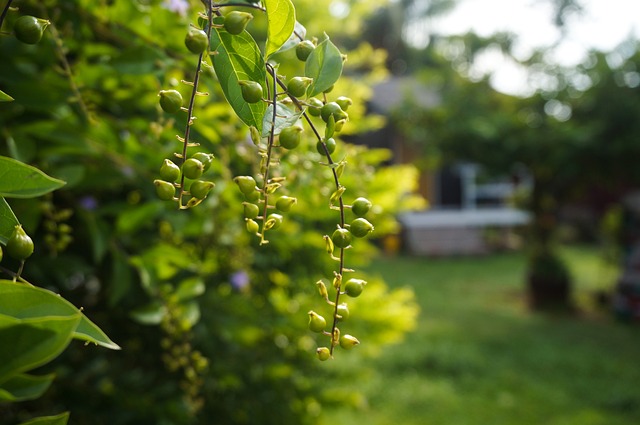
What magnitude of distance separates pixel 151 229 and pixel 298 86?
→ 3.44ft

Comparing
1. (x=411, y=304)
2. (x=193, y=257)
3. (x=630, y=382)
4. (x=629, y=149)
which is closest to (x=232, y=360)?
(x=193, y=257)

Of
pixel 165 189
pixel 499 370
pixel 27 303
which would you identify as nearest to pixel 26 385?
pixel 27 303

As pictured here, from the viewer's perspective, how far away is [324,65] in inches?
21.5

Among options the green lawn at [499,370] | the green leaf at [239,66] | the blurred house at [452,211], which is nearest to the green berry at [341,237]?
the green leaf at [239,66]

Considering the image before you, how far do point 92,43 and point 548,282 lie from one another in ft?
23.5

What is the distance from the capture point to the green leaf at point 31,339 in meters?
0.46

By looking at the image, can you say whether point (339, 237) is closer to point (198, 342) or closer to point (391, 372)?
point (198, 342)

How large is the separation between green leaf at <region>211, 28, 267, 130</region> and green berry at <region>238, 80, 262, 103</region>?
18 mm

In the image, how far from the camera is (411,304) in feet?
23.8

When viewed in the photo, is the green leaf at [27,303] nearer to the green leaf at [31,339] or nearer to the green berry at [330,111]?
the green leaf at [31,339]

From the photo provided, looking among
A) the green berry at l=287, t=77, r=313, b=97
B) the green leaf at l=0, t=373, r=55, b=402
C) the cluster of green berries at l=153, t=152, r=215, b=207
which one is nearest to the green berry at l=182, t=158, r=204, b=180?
the cluster of green berries at l=153, t=152, r=215, b=207

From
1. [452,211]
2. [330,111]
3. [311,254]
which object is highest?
[330,111]

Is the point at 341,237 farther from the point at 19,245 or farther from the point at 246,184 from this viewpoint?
the point at 19,245

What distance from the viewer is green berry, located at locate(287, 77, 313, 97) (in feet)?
1.76
